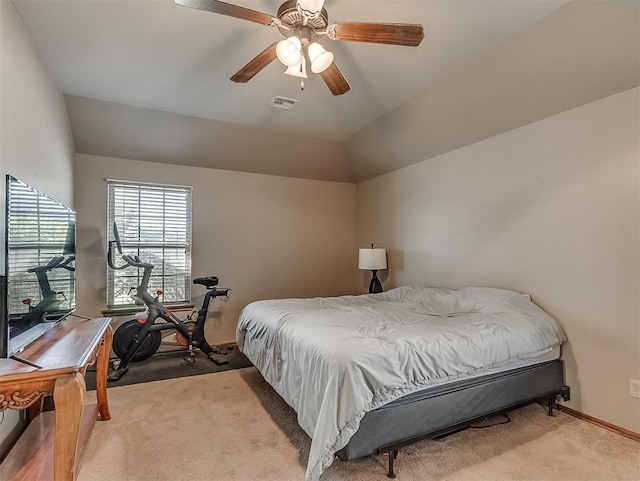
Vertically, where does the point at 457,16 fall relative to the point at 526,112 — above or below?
above

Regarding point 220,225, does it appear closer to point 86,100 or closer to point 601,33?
point 86,100

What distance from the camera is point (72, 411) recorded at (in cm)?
150

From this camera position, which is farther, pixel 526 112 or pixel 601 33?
pixel 526 112

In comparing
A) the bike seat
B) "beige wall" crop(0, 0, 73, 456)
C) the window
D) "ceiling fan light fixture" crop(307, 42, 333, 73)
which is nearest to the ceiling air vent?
"ceiling fan light fixture" crop(307, 42, 333, 73)

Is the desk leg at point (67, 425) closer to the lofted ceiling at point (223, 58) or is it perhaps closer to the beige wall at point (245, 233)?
the lofted ceiling at point (223, 58)

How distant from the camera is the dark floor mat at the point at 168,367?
10.9 ft

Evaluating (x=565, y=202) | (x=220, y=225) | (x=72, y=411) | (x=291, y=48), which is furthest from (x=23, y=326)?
(x=565, y=202)

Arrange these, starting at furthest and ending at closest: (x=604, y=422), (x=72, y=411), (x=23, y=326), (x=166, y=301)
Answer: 1. (x=166, y=301)
2. (x=604, y=422)
3. (x=23, y=326)
4. (x=72, y=411)

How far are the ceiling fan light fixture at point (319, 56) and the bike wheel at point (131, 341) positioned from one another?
3200 millimetres

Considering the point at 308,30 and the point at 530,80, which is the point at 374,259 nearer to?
the point at 530,80

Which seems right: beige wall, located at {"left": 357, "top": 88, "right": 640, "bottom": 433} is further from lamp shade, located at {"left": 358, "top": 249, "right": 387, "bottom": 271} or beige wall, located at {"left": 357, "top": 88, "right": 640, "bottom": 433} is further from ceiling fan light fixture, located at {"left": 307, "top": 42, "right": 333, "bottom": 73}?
ceiling fan light fixture, located at {"left": 307, "top": 42, "right": 333, "bottom": 73}

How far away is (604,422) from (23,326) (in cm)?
369

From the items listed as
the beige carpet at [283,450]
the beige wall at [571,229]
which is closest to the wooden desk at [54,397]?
the beige carpet at [283,450]

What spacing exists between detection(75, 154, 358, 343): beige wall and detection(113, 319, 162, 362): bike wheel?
49 cm
